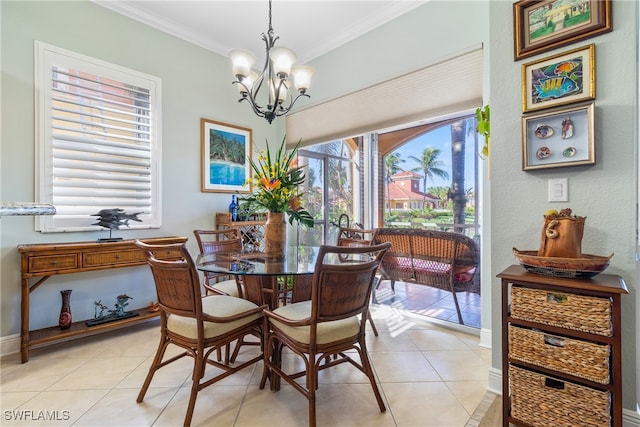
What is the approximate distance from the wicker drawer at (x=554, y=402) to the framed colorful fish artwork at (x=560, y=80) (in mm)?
1426

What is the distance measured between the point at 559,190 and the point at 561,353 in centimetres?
86

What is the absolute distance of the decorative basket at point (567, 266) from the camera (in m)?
1.29

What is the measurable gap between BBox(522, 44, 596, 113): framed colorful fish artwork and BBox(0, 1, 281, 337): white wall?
10.4 ft

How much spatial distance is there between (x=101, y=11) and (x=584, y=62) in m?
3.84

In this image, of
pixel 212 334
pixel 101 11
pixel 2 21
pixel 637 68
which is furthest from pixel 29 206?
pixel 637 68

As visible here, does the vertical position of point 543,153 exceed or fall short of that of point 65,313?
it exceeds it

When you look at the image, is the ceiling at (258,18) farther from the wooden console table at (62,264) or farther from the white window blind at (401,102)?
the wooden console table at (62,264)

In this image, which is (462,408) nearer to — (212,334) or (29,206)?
(212,334)

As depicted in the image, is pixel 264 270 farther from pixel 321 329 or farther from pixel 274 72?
pixel 274 72

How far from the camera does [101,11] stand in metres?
2.73

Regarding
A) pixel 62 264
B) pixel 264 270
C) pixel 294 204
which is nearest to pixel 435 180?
pixel 294 204

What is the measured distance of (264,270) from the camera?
5.73 ft

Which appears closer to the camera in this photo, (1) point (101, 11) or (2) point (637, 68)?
(2) point (637, 68)

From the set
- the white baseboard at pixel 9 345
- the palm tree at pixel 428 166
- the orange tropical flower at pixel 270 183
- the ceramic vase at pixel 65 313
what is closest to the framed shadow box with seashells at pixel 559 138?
the orange tropical flower at pixel 270 183
